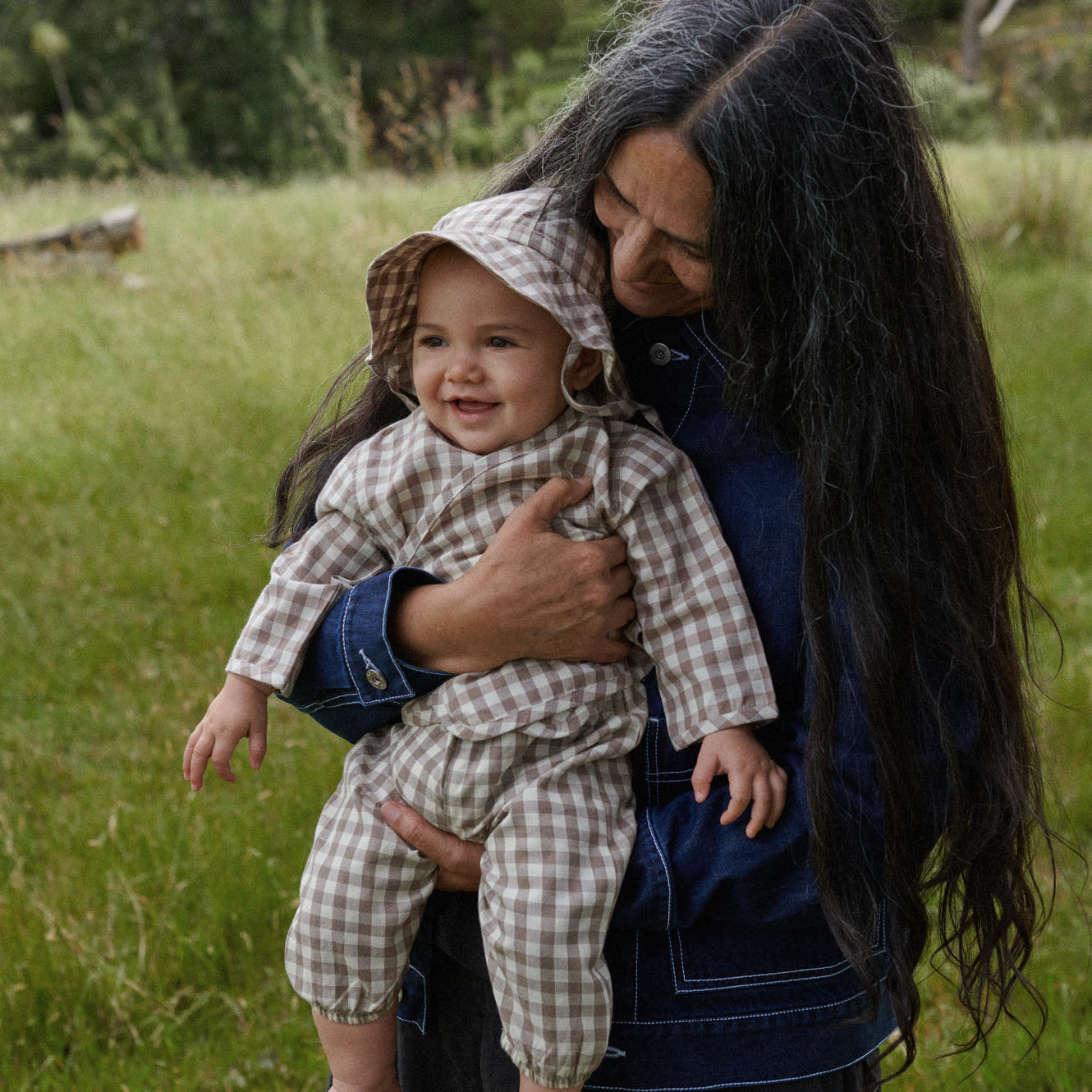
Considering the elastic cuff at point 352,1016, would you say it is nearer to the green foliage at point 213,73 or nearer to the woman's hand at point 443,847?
the woman's hand at point 443,847

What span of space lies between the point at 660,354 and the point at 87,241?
8468mm

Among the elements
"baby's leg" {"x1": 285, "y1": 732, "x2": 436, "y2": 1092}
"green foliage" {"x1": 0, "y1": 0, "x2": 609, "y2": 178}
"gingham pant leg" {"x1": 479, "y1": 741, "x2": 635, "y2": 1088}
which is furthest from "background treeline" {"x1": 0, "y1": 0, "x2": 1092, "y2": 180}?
"gingham pant leg" {"x1": 479, "y1": 741, "x2": 635, "y2": 1088}

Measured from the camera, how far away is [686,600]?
5.35 feet

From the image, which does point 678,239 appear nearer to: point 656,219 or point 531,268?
point 656,219

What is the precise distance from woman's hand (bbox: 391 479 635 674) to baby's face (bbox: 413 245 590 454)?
4.4 inches

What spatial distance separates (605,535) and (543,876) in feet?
1.59

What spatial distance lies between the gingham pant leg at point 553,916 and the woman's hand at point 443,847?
0.04 metres

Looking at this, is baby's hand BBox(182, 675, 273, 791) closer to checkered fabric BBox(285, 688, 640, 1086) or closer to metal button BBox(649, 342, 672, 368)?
checkered fabric BBox(285, 688, 640, 1086)

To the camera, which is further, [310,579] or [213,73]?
[213,73]

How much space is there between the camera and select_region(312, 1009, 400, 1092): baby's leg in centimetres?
173

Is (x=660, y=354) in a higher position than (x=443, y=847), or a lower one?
higher

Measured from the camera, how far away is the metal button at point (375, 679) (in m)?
1.68

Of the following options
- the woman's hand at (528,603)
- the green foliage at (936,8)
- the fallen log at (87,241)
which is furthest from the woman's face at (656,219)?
the green foliage at (936,8)

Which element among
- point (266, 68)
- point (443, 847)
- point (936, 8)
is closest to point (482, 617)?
point (443, 847)
